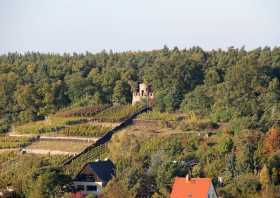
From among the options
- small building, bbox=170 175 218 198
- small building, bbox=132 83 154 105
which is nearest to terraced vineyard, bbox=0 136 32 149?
small building, bbox=132 83 154 105

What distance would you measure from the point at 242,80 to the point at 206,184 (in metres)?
12.2

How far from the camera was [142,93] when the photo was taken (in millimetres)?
44062

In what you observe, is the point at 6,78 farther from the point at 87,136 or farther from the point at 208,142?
the point at 208,142

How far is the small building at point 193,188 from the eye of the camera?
1084 inches

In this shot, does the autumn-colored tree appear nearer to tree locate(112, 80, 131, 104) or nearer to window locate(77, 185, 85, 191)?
window locate(77, 185, 85, 191)

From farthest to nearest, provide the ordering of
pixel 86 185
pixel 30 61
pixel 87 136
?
pixel 30 61 < pixel 87 136 < pixel 86 185

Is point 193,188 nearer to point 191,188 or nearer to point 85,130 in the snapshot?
point 191,188

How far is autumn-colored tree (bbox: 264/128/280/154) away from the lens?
1228 inches

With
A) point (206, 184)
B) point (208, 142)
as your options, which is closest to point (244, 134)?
point (208, 142)

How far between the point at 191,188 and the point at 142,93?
16.7 meters

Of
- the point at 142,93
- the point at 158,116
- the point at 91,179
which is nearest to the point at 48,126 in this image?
the point at 158,116

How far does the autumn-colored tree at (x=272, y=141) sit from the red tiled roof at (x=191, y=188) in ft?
13.9

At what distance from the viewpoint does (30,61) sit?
53469 mm

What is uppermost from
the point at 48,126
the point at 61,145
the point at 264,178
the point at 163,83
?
the point at 163,83
